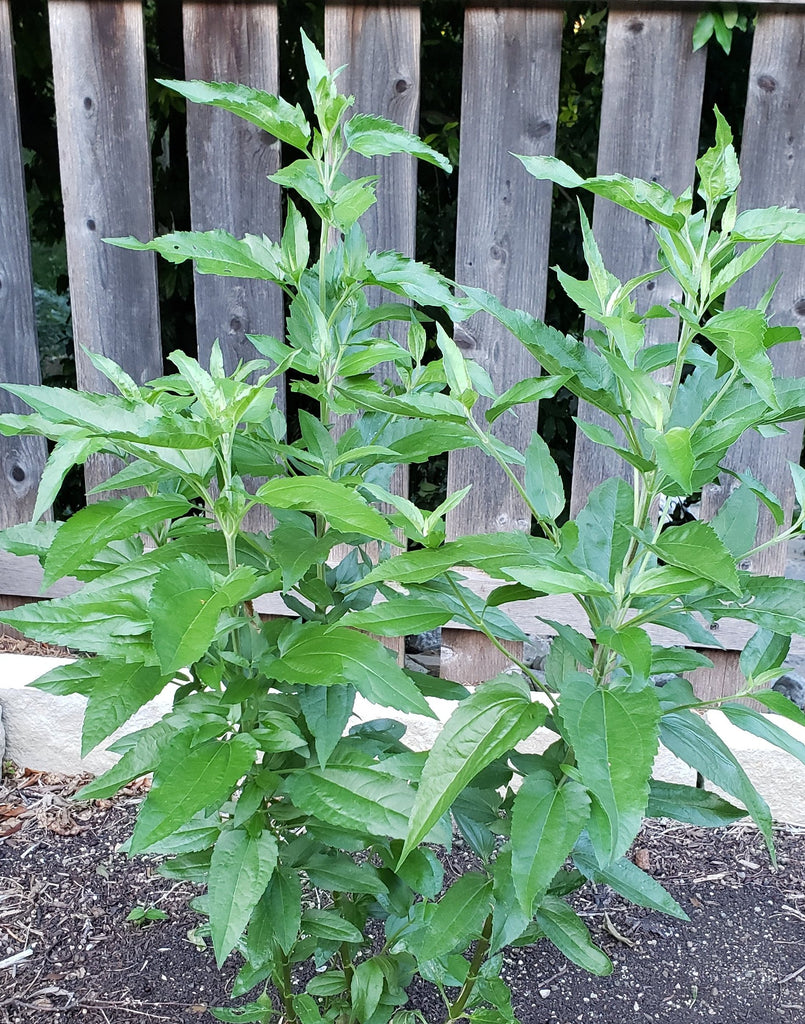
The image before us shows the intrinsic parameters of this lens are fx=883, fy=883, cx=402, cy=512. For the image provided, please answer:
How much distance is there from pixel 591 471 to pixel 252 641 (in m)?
1.84

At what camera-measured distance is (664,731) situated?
50.2 inches

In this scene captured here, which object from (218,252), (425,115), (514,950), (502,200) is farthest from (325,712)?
(425,115)

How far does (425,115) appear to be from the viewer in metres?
3.61

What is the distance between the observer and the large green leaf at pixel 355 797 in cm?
116

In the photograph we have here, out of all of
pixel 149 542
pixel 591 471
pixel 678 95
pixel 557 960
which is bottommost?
pixel 557 960

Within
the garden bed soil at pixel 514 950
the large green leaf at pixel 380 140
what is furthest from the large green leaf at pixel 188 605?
the garden bed soil at pixel 514 950

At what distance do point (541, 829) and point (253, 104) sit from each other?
1.00 m

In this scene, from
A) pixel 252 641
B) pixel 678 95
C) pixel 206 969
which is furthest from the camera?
pixel 678 95

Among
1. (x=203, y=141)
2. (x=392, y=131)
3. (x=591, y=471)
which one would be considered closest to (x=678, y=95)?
(x=591, y=471)

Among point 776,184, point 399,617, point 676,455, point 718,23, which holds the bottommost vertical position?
point 399,617

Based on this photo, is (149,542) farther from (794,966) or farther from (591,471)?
(794,966)

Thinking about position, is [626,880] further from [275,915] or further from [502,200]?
[502,200]

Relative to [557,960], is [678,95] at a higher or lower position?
higher

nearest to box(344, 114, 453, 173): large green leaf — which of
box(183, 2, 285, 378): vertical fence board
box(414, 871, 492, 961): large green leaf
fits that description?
box(414, 871, 492, 961): large green leaf
